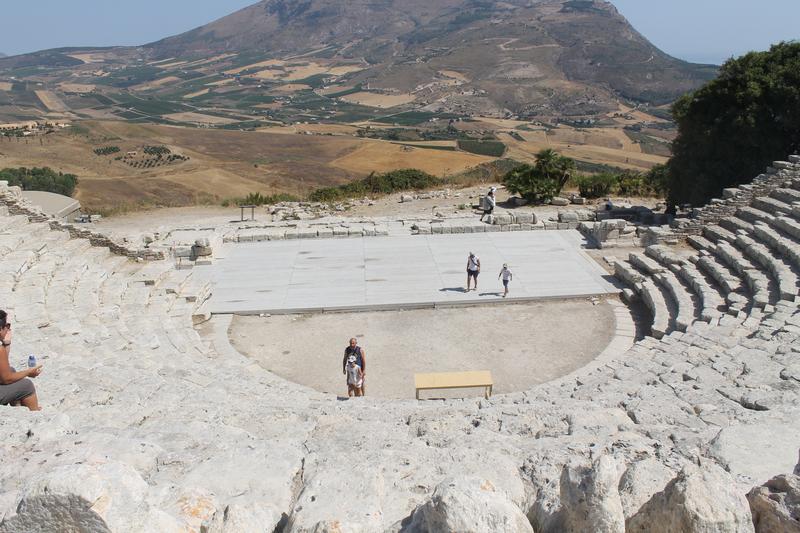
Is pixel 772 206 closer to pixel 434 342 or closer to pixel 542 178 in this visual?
pixel 542 178

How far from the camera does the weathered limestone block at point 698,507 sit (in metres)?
3.43

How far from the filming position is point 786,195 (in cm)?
1778

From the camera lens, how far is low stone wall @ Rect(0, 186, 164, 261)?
17.5 m

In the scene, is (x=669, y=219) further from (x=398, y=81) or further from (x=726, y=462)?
(x=398, y=81)

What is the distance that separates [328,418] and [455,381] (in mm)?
3603

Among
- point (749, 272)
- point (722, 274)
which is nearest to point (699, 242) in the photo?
point (722, 274)

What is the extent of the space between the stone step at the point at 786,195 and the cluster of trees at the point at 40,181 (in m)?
37.2

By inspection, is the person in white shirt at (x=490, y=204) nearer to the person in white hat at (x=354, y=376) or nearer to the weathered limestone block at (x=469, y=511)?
the person in white hat at (x=354, y=376)

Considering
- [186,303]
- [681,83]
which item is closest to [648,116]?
[681,83]

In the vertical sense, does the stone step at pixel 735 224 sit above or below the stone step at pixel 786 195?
below

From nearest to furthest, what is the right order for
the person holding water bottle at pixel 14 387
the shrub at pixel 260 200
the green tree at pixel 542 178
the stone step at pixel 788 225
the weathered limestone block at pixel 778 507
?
1. the weathered limestone block at pixel 778 507
2. the person holding water bottle at pixel 14 387
3. the stone step at pixel 788 225
4. the green tree at pixel 542 178
5. the shrub at pixel 260 200

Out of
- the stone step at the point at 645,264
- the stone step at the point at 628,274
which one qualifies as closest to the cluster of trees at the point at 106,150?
the stone step at the point at 645,264

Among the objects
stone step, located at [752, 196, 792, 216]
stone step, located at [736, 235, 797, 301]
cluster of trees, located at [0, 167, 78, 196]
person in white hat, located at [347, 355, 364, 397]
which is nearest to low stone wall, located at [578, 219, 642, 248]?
stone step, located at [752, 196, 792, 216]

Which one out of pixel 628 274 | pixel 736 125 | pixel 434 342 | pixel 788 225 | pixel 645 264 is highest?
pixel 736 125
